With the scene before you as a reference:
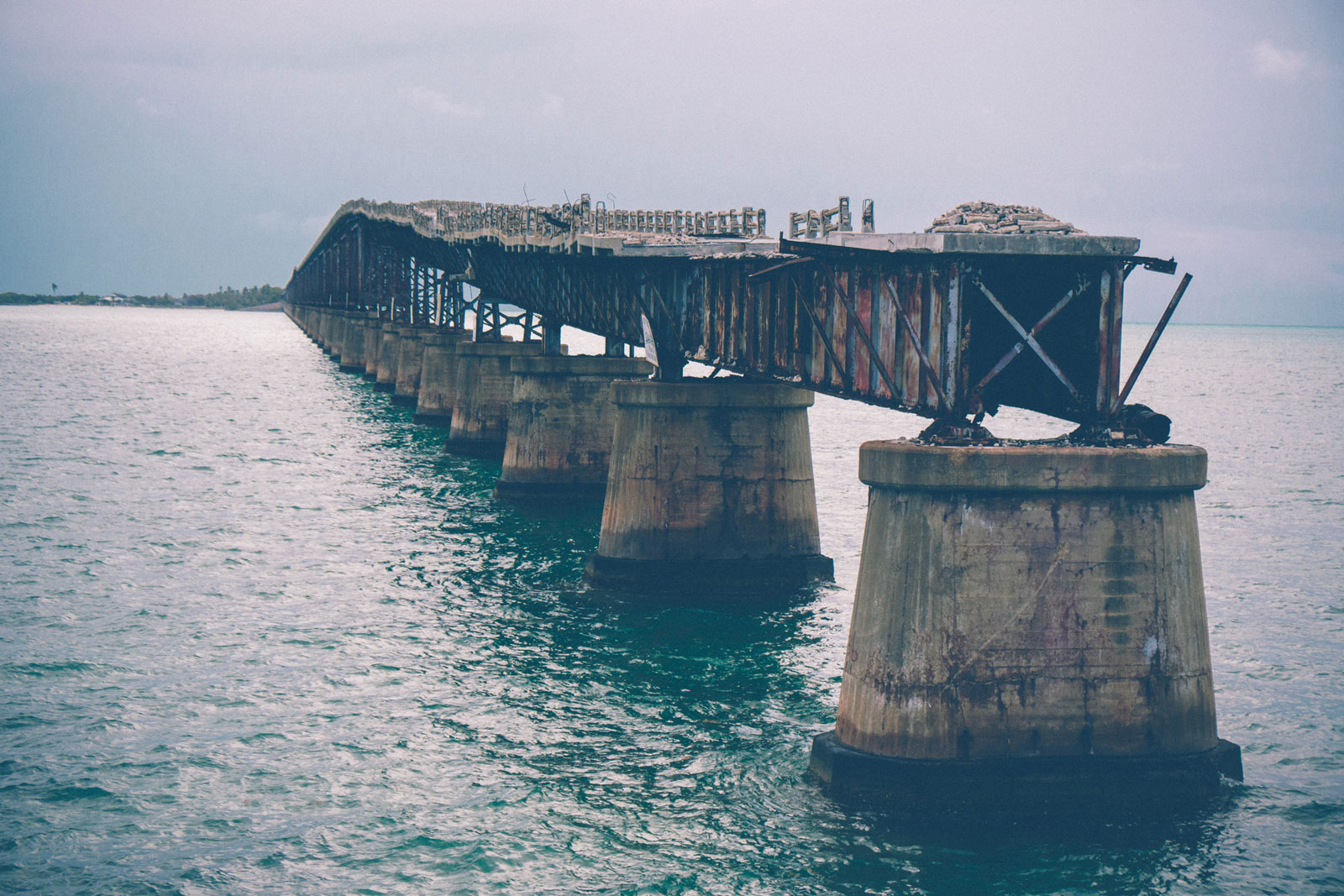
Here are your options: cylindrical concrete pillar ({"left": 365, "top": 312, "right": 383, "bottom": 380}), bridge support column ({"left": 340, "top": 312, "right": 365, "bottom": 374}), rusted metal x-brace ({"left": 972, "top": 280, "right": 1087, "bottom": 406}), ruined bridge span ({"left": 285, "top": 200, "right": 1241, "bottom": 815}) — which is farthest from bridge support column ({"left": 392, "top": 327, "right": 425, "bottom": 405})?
rusted metal x-brace ({"left": 972, "top": 280, "right": 1087, "bottom": 406})

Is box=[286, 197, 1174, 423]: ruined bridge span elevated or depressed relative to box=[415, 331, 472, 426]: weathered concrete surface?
elevated

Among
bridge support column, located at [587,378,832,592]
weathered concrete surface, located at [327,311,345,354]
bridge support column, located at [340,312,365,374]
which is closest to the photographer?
bridge support column, located at [587,378,832,592]

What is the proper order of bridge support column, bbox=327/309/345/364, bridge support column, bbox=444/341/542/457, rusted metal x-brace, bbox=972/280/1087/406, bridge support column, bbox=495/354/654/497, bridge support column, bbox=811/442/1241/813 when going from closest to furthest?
bridge support column, bbox=811/442/1241/813 < rusted metal x-brace, bbox=972/280/1087/406 < bridge support column, bbox=495/354/654/497 < bridge support column, bbox=444/341/542/457 < bridge support column, bbox=327/309/345/364

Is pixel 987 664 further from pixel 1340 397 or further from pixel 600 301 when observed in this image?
pixel 1340 397

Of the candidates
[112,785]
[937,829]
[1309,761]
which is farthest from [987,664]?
[112,785]

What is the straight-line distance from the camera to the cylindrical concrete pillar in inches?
4240

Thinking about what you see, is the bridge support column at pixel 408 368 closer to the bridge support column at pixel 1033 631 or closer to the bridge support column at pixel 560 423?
the bridge support column at pixel 560 423

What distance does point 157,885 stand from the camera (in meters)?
17.0

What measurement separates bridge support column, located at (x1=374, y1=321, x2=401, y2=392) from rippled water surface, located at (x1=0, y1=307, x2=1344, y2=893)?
47.2 meters

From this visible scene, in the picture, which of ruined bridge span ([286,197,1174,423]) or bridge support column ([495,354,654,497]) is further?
bridge support column ([495,354,654,497])

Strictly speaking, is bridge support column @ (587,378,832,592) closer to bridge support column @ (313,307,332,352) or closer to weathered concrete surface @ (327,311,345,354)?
weathered concrete surface @ (327,311,345,354)

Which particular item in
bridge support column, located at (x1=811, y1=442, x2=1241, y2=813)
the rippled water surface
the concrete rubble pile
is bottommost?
the rippled water surface

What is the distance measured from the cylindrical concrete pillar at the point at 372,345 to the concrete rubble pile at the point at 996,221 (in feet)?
298

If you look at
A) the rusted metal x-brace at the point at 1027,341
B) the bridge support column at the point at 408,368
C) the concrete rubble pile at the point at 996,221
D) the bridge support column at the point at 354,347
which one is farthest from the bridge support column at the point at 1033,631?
the bridge support column at the point at 354,347
